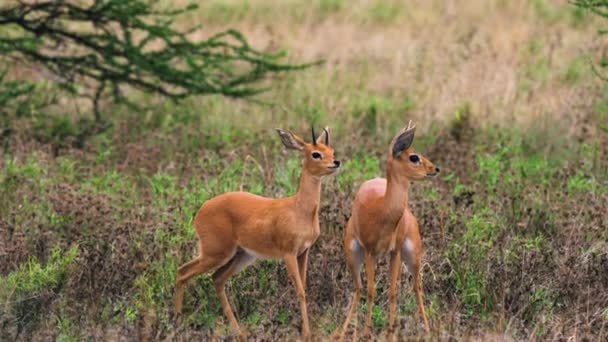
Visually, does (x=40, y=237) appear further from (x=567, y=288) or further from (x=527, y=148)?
(x=527, y=148)

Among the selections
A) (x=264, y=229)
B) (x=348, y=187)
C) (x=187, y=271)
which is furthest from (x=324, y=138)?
(x=348, y=187)

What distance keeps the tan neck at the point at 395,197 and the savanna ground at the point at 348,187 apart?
0.59 m

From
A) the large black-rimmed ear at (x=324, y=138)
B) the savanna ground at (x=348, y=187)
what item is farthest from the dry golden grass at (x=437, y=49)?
the large black-rimmed ear at (x=324, y=138)

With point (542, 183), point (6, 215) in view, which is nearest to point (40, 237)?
point (6, 215)

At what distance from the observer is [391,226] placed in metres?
6.76

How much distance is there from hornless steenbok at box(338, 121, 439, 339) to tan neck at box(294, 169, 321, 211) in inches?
10.2

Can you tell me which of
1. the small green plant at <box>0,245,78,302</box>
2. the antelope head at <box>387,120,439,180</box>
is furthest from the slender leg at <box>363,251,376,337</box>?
the small green plant at <box>0,245,78,302</box>

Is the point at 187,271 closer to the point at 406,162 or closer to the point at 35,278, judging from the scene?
the point at 35,278

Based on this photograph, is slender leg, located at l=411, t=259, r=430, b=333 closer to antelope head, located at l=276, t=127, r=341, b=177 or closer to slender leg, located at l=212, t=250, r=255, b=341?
antelope head, located at l=276, t=127, r=341, b=177

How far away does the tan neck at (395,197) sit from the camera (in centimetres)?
672

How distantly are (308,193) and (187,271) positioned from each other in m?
0.93

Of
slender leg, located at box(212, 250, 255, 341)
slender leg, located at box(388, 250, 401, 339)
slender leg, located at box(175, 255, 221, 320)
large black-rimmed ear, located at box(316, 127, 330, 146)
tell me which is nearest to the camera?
slender leg, located at box(388, 250, 401, 339)

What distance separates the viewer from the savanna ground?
24.0ft

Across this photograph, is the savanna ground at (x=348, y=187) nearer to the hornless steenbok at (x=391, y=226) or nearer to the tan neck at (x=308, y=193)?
the hornless steenbok at (x=391, y=226)
